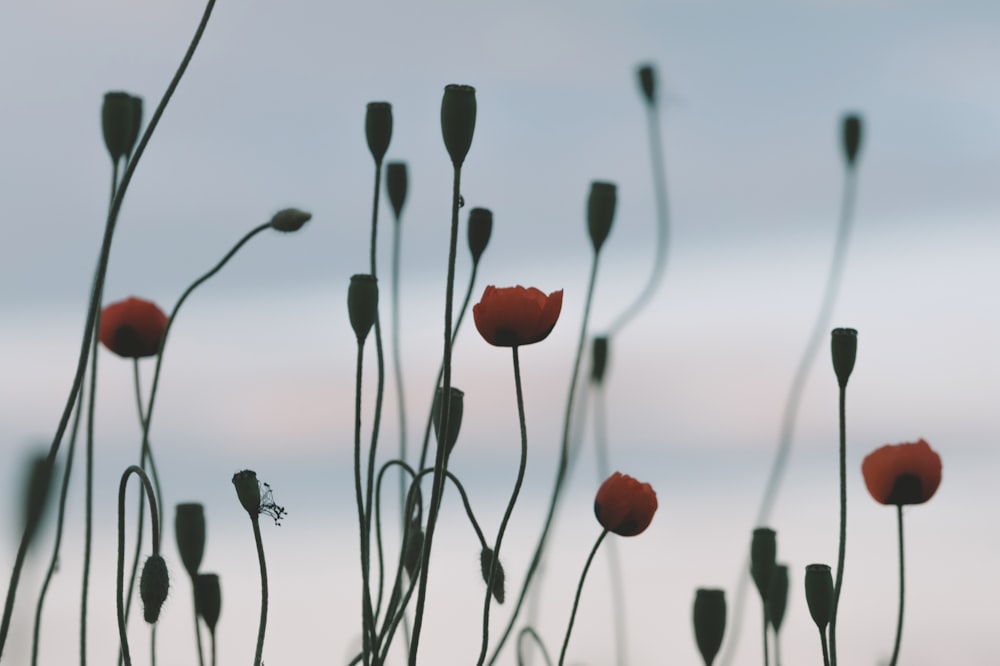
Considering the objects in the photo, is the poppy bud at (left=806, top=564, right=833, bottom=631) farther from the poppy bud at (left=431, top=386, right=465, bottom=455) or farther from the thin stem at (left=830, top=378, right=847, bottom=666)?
the poppy bud at (left=431, top=386, right=465, bottom=455)

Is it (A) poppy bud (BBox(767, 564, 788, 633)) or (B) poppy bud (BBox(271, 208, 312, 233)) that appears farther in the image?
(A) poppy bud (BBox(767, 564, 788, 633))

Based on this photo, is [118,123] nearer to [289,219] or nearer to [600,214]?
[289,219]

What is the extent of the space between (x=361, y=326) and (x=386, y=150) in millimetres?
580

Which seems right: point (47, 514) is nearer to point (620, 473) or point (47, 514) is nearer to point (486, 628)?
point (486, 628)

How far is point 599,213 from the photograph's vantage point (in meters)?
3.47

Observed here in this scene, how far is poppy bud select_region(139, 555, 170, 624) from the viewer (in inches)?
92.6

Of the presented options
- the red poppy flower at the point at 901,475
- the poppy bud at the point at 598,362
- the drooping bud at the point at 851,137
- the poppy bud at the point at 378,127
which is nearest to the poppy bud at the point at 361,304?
the poppy bud at the point at 378,127

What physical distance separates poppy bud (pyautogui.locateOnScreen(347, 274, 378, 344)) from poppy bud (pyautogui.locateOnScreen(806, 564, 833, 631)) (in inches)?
38.4

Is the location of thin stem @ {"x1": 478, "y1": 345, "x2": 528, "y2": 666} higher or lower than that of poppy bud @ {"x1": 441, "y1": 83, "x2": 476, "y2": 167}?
lower

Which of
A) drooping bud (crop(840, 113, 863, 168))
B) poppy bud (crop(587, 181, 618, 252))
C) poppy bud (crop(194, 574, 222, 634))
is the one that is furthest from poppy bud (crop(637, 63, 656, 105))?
poppy bud (crop(194, 574, 222, 634))

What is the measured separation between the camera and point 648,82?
471 centimetres

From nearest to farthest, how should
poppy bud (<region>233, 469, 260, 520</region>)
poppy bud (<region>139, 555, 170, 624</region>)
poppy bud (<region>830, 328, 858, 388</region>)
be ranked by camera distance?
poppy bud (<region>139, 555, 170, 624</region>)
poppy bud (<region>233, 469, 260, 520</region>)
poppy bud (<region>830, 328, 858, 388</region>)

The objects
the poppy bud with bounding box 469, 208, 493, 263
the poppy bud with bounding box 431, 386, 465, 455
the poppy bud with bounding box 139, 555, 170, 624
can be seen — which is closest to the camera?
the poppy bud with bounding box 139, 555, 170, 624

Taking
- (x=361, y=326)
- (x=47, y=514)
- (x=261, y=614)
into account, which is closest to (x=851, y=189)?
(x=361, y=326)
